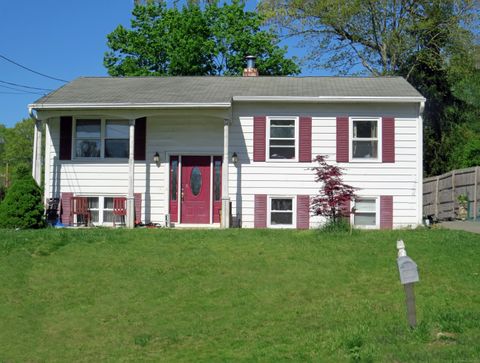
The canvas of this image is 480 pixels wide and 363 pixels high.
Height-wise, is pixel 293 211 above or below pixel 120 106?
below

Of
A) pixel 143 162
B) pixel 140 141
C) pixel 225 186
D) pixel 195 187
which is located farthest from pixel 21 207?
pixel 225 186

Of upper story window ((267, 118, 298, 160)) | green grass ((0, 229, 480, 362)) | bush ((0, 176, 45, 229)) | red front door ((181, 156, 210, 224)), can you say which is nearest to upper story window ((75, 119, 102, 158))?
bush ((0, 176, 45, 229))

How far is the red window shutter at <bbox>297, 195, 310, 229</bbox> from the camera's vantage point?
58.9 feet

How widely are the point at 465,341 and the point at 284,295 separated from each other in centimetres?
334

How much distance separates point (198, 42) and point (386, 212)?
58.5 ft

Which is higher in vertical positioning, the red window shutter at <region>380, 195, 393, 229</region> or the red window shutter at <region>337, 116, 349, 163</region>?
the red window shutter at <region>337, 116, 349, 163</region>

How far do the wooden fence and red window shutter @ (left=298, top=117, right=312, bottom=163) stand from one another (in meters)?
6.21

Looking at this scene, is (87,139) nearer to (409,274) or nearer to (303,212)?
(303,212)

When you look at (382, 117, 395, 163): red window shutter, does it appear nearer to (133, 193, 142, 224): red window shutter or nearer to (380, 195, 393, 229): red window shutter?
(380, 195, 393, 229): red window shutter

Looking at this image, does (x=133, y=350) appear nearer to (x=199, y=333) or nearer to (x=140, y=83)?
(x=199, y=333)

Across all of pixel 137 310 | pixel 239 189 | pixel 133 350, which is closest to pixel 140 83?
pixel 239 189

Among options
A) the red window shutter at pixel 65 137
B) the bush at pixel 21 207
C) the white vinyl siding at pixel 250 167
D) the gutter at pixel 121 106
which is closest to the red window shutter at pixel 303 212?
the white vinyl siding at pixel 250 167

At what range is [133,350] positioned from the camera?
7891 millimetres

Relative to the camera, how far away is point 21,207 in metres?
16.2
